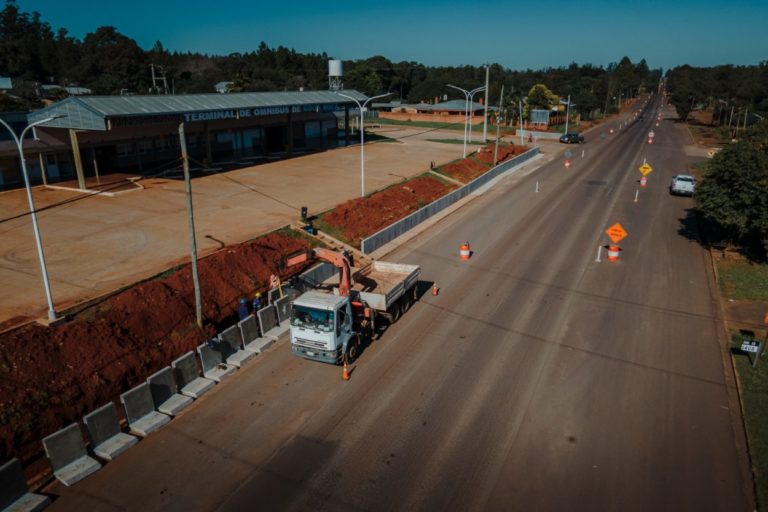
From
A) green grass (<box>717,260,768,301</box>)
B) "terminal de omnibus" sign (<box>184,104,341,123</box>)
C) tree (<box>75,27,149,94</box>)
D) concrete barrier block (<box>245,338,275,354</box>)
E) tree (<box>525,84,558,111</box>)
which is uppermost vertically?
tree (<box>75,27,149,94</box>)

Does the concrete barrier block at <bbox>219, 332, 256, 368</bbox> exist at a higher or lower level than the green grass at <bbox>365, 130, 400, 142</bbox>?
lower

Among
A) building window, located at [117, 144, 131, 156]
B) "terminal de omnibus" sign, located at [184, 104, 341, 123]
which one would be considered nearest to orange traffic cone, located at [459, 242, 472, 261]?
"terminal de omnibus" sign, located at [184, 104, 341, 123]

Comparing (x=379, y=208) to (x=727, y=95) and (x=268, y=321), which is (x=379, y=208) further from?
(x=727, y=95)

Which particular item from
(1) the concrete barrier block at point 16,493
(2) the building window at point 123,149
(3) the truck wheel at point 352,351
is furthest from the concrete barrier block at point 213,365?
(2) the building window at point 123,149

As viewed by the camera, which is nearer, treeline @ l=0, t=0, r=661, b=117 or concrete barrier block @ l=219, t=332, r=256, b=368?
concrete barrier block @ l=219, t=332, r=256, b=368

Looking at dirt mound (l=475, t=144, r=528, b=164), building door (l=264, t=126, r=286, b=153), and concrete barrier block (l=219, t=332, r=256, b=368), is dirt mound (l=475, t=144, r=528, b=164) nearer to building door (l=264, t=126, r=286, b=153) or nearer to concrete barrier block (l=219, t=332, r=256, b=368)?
building door (l=264, t=126, r=286, b=153)

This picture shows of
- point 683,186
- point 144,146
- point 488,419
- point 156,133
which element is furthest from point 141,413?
point 683,186

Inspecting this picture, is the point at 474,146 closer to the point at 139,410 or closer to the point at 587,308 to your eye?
the point at 587,308

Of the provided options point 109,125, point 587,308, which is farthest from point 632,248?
point 109,125
